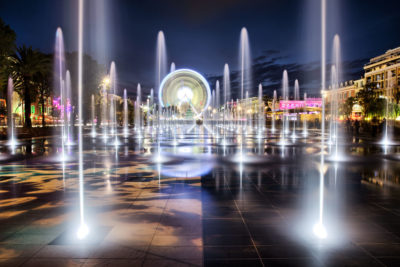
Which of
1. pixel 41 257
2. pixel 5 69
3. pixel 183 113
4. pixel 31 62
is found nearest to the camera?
pixel 41 257

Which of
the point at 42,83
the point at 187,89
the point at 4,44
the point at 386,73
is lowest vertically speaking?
the point at 42,83

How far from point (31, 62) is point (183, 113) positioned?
10193 centimetres

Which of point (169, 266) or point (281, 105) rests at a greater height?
point (281, 105)

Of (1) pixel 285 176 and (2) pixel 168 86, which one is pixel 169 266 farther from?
(2) pixel 168 86

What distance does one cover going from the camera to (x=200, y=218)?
16.7 feet

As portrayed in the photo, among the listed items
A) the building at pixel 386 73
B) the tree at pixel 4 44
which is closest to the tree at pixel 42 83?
the tree at pixel 4 44

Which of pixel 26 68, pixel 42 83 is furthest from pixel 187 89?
pixel 26 68

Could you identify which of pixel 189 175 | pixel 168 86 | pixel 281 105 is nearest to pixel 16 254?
pixel 189 175

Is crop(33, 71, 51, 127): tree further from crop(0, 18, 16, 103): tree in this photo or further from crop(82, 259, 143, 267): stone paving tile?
crop(82, 259, 143, 267): stone paving tile

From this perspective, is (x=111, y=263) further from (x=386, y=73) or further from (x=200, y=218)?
(x=386, y=73)

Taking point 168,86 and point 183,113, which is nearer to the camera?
point 168,86

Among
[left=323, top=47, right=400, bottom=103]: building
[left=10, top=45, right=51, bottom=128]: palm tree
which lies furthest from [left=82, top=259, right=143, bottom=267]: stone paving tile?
[left=323, top=47, right=400, bottom=103]: building

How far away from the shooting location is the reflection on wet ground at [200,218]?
376 centimetres

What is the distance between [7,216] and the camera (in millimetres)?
5242
